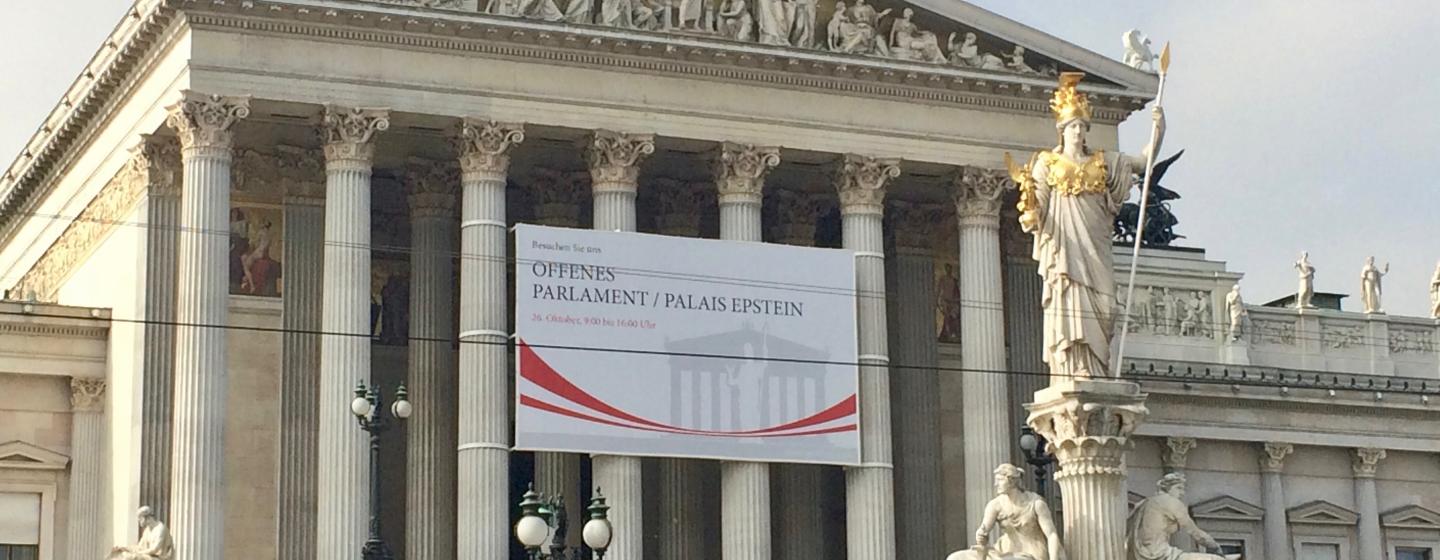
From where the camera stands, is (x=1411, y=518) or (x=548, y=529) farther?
(x=1411, y=518)

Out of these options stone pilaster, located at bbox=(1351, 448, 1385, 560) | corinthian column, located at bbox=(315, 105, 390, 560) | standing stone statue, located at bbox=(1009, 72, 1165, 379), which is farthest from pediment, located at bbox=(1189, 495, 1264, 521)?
standing stone statue, located at bbox=(1009, 72, 1165, 379)

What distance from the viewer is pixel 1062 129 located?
1258 inches

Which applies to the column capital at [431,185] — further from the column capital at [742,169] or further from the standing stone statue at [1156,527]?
the standing stone statue at [1156,527]

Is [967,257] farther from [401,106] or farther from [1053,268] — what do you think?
[1053,268]

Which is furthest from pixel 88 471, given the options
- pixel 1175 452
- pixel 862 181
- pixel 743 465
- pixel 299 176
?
pixel 1175 452

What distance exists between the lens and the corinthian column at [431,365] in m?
50.4

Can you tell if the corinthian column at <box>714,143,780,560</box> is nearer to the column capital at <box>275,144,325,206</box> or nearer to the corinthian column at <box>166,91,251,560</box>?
the column capital at <box>275,144,325,206</box>

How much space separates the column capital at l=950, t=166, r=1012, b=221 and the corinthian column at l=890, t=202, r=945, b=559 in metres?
3.40

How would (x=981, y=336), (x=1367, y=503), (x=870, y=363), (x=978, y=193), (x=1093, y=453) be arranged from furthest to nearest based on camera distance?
(x=1367, y=503) < (x=978, y=193) < (x=981, y=336) < (x=870, y=363) < (x=1093, y=453)

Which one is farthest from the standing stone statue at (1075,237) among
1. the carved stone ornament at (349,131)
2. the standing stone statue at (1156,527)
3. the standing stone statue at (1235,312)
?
the standing stone statue at (1235,312)

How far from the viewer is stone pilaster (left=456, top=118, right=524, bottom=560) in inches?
1868

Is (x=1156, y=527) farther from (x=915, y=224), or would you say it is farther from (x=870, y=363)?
(x=915, y=224)

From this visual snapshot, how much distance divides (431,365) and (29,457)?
7.72 meters

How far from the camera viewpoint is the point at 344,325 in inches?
1859
